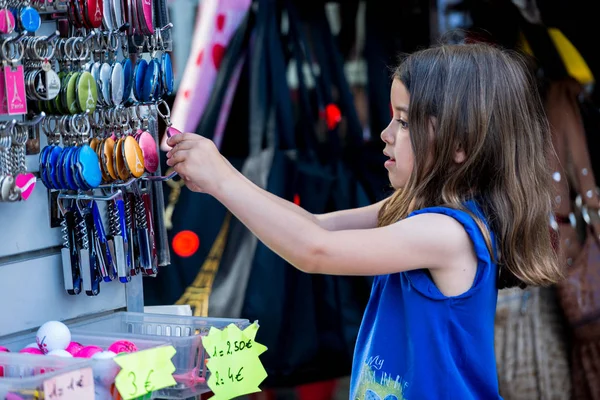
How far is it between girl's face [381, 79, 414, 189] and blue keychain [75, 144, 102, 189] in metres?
0.56

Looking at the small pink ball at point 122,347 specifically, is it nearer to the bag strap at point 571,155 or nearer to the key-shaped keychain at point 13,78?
the key-shaped keychain at point 13,78

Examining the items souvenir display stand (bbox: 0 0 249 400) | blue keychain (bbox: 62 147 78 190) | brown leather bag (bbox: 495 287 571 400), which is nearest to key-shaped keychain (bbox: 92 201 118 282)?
souvenir display stand (bbox: 0 0 249 400)

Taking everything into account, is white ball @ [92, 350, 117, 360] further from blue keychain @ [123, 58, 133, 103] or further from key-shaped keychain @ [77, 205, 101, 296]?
blue keychain @ [123, 58, 133, 103]

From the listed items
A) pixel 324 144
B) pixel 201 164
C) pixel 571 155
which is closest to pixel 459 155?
pixel 201 164

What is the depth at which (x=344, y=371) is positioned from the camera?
117 inches

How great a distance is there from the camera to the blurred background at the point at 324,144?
2.74m

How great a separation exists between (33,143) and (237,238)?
125 centimetres

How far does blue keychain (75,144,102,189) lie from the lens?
5.08 ft

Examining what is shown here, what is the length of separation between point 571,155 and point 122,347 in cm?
213

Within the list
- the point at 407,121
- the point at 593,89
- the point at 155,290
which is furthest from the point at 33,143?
the point at 593,89

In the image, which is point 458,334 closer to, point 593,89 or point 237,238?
point 237,238

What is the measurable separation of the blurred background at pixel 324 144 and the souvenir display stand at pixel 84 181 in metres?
0.96

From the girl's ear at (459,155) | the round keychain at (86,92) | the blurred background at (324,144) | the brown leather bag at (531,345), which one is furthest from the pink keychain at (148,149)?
the brown leather bag at (531,345)

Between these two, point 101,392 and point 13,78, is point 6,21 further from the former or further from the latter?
point 101,392
